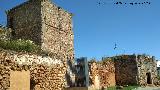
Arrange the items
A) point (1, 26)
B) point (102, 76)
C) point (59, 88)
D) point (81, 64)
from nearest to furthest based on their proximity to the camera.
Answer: point (59, 88) → point (81, 64) → point (1, 26) → point (102, 76)

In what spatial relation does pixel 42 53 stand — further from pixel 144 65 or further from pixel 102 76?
pixel 144 65

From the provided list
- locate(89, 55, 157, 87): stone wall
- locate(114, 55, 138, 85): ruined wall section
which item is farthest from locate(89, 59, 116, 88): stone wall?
locate(114, 55, 138, 85): ruined wall section

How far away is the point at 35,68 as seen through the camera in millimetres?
13492

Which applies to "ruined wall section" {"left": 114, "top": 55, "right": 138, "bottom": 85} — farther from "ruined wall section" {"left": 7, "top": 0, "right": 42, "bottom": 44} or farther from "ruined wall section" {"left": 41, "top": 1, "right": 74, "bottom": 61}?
"ruined wall section" {"left": 7, "top": 0, "right": 42, "bottom": 44}

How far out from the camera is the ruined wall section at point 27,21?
24.2 metres

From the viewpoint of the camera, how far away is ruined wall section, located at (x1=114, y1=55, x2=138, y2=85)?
29.5 m

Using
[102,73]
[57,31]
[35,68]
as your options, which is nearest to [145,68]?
[102,73]

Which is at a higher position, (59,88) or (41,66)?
(41,66)

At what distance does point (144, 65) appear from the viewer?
3050 centimetres

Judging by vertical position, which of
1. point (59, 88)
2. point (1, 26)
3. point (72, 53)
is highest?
point (1, 26)

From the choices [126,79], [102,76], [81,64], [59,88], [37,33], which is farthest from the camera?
[126,79]

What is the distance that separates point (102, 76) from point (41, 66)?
1299cm

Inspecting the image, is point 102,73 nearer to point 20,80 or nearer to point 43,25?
point 43,25

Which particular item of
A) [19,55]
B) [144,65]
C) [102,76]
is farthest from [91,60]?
[19,55]
